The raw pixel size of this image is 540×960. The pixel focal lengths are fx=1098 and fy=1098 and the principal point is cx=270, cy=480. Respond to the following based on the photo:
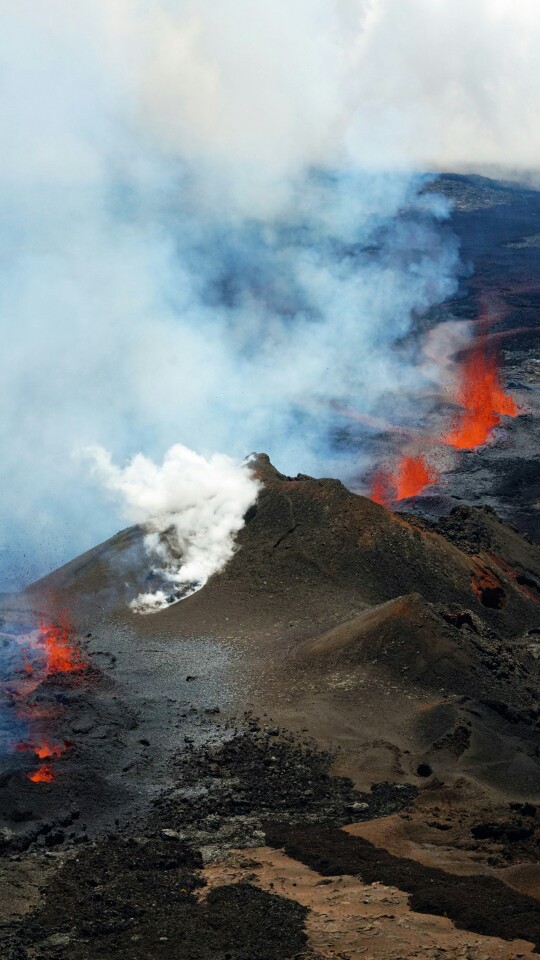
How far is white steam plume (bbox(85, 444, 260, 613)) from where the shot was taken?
40.2 m

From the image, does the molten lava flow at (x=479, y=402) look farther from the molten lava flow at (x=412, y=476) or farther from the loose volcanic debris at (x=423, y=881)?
the loose volcanic debris at (x=423, y=881)

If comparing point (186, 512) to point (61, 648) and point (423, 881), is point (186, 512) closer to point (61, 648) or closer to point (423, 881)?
point (61, 648)

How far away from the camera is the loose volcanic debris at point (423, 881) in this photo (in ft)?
61.0

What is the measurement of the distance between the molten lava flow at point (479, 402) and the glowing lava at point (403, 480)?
4.58m

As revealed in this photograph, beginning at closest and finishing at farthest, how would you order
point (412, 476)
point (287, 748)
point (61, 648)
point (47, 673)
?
point (287, 748)
point (47, 673)
point (61, 648)
point (412, 476)

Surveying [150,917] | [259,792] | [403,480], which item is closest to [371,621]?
[259,792]

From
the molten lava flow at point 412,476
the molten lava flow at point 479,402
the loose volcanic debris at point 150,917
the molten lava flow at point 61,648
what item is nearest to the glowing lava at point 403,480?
the molten lava flow at point 412,476

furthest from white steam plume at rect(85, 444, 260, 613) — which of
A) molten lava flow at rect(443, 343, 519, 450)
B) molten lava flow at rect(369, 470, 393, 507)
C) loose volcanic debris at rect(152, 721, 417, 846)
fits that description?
molten lava flow at rect(443, 343, 519, 450)

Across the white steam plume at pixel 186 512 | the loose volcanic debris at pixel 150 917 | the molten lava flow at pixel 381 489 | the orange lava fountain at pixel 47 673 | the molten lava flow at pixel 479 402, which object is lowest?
the loose volcanic debris at pixel 150 917

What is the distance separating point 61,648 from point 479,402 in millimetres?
47951

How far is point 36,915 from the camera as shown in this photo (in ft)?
65.1

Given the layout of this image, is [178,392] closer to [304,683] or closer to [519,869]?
[304,683]

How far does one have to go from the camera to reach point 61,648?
35.2 m

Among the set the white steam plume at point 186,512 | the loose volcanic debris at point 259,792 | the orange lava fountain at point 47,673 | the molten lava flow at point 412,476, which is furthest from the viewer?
the molten lava flow at point 412,476
